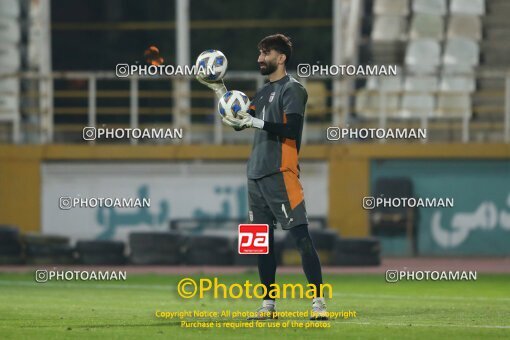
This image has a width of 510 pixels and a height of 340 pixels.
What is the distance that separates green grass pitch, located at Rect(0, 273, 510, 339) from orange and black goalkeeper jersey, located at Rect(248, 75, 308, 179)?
110cm

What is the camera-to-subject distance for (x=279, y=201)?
34.4ft

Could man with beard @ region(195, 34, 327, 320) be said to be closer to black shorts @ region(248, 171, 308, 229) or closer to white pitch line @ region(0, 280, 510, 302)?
black shorts @ region(248, 171, 308, 229)

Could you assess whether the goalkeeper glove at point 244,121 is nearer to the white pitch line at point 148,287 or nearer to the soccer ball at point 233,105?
the soccer ball at point 233,105

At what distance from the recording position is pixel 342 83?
24.5 m

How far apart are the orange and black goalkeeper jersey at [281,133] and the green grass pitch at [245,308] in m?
1.10

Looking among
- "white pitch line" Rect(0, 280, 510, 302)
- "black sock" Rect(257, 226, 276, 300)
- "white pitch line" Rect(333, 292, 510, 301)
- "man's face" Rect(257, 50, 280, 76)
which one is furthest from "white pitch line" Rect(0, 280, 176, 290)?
"man's face" Rect(257, 50, 280, 76)

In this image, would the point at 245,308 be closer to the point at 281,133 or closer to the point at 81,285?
the point at 281,133

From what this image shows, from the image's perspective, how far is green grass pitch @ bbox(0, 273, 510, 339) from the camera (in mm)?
9734

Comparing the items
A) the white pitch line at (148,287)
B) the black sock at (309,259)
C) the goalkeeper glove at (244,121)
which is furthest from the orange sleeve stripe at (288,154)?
the white pitch line at (148,287)

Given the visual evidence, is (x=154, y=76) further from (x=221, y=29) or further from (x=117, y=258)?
(x=117, y=258)

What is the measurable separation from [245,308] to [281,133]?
2140 mm

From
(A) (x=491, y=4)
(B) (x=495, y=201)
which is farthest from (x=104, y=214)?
(A) (x=491, y=4)

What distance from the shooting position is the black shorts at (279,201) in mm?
10438

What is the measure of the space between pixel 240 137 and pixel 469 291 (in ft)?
33.4
